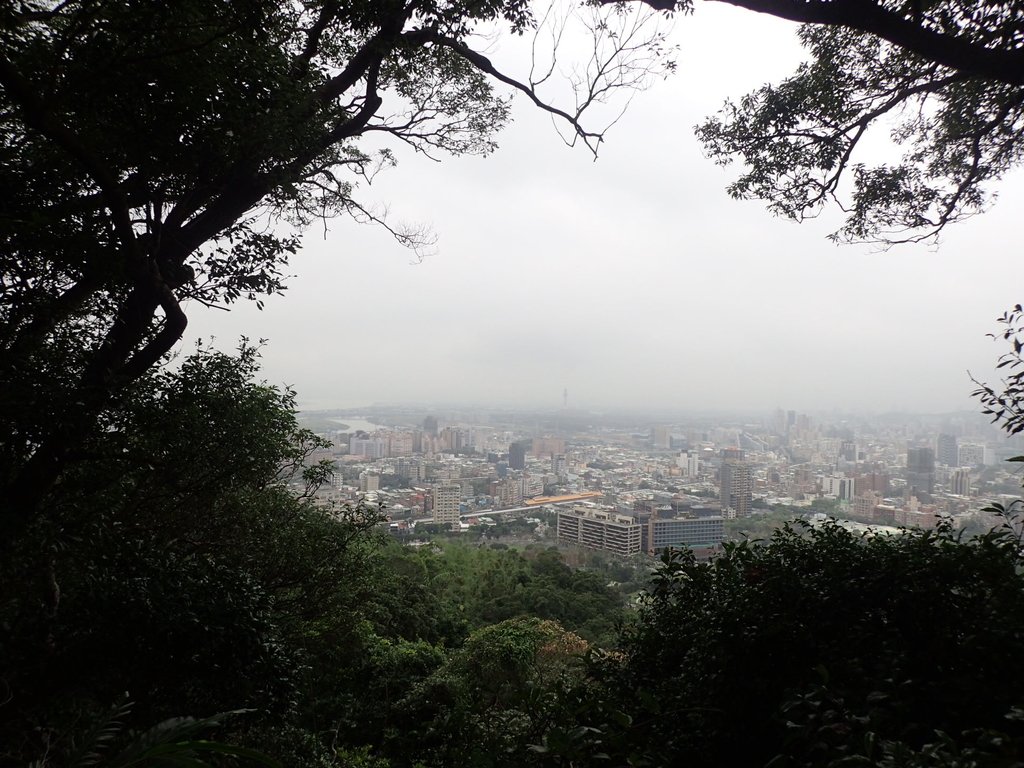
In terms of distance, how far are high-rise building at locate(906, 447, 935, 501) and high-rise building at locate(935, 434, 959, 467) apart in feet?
0.49

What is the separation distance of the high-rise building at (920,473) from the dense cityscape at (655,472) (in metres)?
0.02

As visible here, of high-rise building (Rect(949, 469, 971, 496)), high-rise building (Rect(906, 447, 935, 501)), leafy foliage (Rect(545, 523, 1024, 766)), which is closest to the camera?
leafy foliage (Rect(545, 523, 1024, 766))

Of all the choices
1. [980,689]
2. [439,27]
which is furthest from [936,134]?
[980,689]

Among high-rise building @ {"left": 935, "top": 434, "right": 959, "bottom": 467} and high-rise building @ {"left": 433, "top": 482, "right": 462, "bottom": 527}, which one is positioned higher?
high-rise building @ {"left": 935, "top": 434, "right": 959, "bottom": 467}

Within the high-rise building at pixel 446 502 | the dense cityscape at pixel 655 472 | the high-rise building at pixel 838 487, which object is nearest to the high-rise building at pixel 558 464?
the dense cityscape at pixel 655 472

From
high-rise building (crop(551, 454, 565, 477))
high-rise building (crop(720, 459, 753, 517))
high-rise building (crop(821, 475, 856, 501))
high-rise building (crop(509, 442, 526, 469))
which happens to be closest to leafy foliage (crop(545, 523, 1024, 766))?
high-rise building (crop(821, 475, 856, 501))

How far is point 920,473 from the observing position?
6.10 m

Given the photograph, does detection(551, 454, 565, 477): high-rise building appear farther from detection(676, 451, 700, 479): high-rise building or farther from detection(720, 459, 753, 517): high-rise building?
detection(720, 459, 753, 517): high-rise building

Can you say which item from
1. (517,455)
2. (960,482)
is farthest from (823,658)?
(517,455)

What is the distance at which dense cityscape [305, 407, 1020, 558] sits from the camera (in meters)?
5.96

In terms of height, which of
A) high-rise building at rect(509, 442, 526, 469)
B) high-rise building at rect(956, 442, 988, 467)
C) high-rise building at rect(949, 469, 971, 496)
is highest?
high-rise building at rect(956, 442, 988, 467)

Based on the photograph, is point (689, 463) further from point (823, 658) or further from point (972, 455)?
point (823, 658)

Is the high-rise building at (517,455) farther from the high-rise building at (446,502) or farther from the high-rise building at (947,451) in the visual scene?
the high-rise building at (947,451)

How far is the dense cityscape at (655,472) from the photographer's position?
5.96 meters
